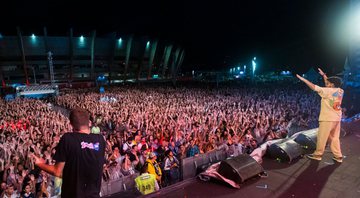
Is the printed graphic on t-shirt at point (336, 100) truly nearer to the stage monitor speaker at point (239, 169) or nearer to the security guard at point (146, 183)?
the stage monitor speaker at point (239, 169)

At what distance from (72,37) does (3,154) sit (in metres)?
46.9

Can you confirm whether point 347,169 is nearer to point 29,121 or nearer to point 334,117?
point 334,117

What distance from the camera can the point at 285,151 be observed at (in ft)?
15.7

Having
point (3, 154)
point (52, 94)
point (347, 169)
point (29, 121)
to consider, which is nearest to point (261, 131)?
point (347, 169)

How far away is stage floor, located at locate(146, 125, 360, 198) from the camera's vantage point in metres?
3.63

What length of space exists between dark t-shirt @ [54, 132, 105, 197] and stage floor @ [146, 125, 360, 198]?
139cm

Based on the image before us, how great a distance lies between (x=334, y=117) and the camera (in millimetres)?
4387

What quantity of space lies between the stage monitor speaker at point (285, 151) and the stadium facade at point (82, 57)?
36.5 m

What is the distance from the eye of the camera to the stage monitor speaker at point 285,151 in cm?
478

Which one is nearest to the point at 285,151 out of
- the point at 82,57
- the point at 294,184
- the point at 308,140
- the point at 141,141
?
the point at 294,184

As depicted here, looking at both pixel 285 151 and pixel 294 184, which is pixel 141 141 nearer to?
pixel 285 151

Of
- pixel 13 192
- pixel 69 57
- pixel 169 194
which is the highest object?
pixel 69 57

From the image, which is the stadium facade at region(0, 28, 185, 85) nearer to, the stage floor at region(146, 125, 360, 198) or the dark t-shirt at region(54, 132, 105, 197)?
the stage floor at region(146, 125, 360, 198)

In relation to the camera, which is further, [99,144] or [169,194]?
[169,194]
